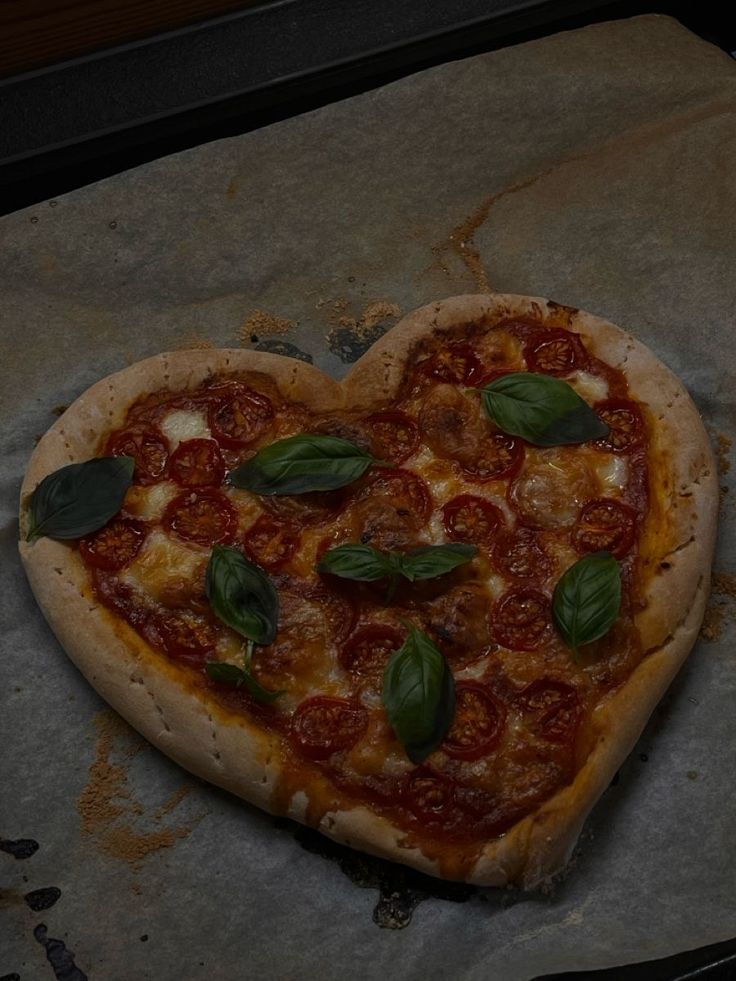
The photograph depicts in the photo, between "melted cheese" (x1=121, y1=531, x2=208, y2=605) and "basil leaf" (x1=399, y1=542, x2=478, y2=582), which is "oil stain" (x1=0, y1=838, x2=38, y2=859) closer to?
"melted cheese" (x1=121, y1=531, x2=208, y2=605)

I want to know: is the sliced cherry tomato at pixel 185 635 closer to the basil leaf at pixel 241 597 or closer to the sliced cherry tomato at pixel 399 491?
the basil leaf at pixel 241 597

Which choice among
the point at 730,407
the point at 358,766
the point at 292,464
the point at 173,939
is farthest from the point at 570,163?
the point at 173,939

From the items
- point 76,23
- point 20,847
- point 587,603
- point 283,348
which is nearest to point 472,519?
point 587,603

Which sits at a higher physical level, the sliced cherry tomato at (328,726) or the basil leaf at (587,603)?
the basil leaf at (587,603)

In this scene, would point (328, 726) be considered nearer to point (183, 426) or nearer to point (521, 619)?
point (521, 619)

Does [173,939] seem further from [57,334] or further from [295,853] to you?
[57,334]

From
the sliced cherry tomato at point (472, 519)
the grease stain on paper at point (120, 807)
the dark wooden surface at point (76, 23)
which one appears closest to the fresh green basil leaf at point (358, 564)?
the sliced cherry tomato at point (472, 519)

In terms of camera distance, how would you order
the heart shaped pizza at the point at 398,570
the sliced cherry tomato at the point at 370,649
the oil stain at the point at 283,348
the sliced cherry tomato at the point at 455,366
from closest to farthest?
the heart shaped pizza at the point at 398,570 < the sliced cherry tomato at the point at 370,649 < the sliced cherry tomato at the point at 455,366 < the oil stain at the point at 283,348
